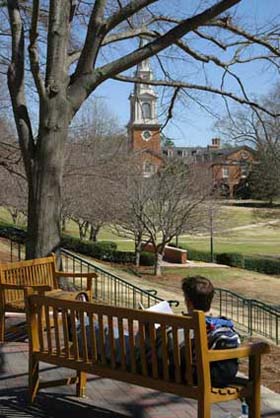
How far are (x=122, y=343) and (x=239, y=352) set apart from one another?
2.80 ft

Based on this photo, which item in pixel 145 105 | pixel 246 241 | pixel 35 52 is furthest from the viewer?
pixel 246 241

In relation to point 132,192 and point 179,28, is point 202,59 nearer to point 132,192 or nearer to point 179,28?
point 179,28

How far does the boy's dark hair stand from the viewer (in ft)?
14.2

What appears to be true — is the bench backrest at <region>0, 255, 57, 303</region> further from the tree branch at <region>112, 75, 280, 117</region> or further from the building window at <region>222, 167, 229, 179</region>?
the building window at <region>222, 167, 229, 179</region>

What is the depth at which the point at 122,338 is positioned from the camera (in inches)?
183

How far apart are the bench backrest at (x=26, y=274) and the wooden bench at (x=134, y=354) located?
102 inches

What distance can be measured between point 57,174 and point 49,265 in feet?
4.71

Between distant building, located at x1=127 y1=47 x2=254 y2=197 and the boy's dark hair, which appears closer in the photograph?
the boy's dark hair

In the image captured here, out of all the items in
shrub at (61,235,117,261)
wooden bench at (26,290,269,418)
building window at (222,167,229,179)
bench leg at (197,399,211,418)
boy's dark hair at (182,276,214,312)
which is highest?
building window at (222,167,229,179)

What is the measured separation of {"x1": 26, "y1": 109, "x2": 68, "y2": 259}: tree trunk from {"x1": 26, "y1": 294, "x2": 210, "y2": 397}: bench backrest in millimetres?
4129

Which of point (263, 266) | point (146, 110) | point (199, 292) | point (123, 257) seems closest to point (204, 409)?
point (199, 292)

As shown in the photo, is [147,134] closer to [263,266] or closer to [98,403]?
[98,403]

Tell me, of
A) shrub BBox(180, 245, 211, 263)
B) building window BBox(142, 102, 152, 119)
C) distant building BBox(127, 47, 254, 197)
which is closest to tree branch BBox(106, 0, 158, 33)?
distant building BBox(127, 47, 254, 197)

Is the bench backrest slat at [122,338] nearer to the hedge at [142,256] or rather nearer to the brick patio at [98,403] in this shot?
the brick patio at [98,403]
